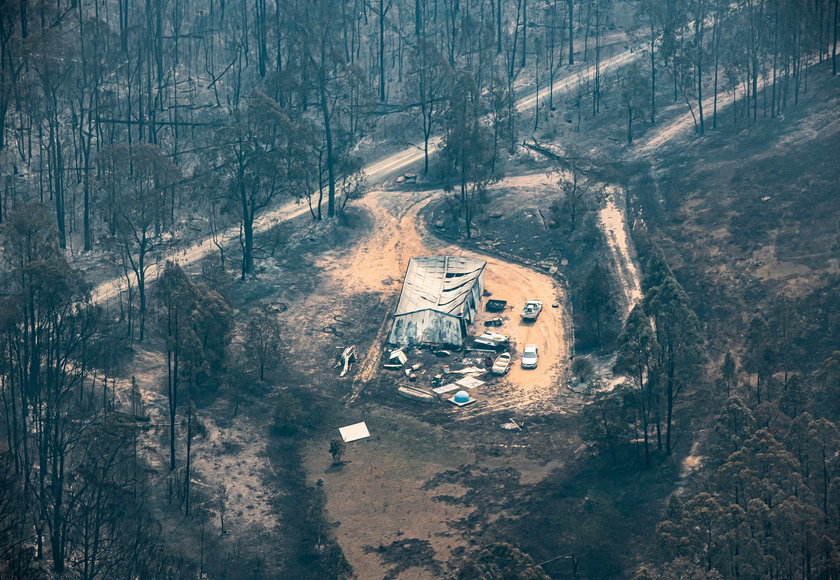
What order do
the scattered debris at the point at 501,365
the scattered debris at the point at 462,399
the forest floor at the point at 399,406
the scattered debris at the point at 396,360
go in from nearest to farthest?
1. the forest floor at the point at 399,406
2. the scattered debris at the point at 462,399
3. the scattered debris at the point at 501,365
4. the scattered debris at the point at 396,360

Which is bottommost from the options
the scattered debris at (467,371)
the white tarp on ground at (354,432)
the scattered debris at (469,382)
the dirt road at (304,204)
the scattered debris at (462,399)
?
the white tarp on ground at (354,432)

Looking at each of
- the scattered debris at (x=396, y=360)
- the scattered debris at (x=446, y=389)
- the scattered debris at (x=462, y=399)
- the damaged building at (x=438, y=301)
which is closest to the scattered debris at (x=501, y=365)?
the scattered debris at (x=446, y=389)

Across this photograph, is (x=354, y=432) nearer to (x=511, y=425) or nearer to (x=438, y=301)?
(x=511, y=425)

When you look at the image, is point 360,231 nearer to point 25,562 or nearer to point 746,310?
point 746,310

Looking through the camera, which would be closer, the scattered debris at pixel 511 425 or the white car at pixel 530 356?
the scattered debris at pixel 511 425

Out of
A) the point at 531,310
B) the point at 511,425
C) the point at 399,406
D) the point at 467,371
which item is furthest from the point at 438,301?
the point at 511,425

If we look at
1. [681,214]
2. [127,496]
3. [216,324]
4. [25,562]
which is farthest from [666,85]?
[25,562]

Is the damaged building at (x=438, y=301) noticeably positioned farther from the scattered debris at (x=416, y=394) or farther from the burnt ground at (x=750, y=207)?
the burnt ground at (x=750, y=207)

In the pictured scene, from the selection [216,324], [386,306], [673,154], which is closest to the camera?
[216,324]
